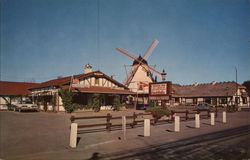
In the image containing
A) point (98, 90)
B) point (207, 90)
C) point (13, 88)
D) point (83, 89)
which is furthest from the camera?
point (207, 90)

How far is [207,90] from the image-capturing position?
54250 mm

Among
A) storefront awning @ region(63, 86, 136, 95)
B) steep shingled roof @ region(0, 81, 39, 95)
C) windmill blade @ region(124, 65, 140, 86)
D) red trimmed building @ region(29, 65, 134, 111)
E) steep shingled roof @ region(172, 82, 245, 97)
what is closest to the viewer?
storefront awning @ region(63, 86, 136, 95)

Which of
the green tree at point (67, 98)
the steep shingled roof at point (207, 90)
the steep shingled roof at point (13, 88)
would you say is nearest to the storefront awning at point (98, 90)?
the green tree at point (67, 98)

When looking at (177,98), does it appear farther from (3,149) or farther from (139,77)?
(3,149)

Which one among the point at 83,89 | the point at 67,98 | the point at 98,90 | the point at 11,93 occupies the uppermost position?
the point at 83,89

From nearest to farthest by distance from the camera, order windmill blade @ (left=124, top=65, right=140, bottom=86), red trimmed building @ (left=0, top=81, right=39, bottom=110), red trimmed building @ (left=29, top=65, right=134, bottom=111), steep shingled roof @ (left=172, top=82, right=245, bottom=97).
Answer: red trimmed building @ (left=29, top=65, right=134, bottom=111), red trimmed building @ (left=0, top=81, right=39, bottom=110), windmill blade @ (left=124, top=65, right=140, bottom=86), steep shingled roof @ (left=172, top=82, right=245, bottom=97)

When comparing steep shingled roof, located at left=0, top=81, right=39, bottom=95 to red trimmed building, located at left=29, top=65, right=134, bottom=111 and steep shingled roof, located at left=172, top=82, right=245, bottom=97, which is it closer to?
red trimmed building, located at left=29, top=65, right=134, bottom=111

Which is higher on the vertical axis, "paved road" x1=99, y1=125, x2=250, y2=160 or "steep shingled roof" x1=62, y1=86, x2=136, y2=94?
"steep shingled roof" x1=62, y1=86, x2=136, y2=94

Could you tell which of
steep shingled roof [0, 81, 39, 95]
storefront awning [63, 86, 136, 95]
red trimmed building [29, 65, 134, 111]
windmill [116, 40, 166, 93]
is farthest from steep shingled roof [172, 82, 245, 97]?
steep shingled roof [0, 81, 39, 95]

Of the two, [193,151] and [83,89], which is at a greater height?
[83,89]

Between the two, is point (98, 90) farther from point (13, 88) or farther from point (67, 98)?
point (13, 88)

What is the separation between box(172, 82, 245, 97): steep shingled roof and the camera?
164 feet

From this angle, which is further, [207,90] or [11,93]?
[207,90]

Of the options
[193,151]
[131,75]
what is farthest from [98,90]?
[193,151]
